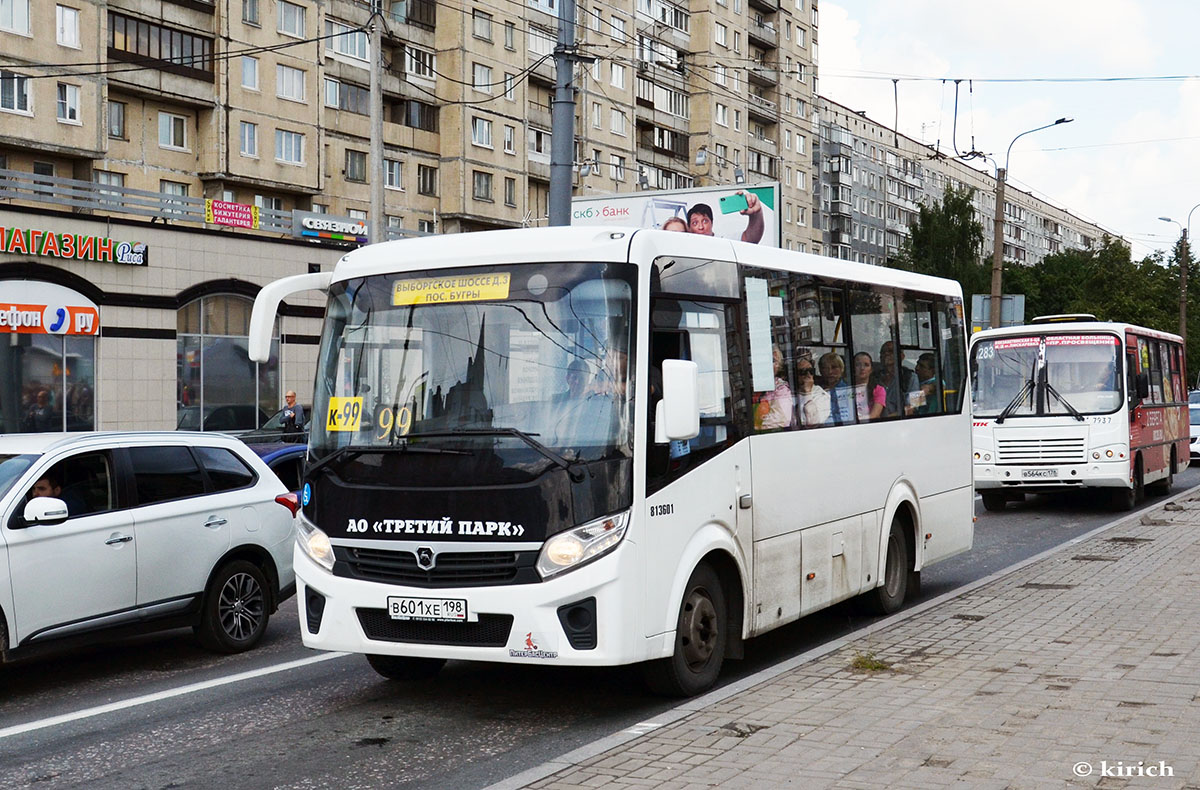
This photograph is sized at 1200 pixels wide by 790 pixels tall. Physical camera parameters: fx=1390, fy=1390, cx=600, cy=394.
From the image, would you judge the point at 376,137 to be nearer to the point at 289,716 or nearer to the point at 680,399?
the point at 289,716

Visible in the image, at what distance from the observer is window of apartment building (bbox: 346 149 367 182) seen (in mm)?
49875

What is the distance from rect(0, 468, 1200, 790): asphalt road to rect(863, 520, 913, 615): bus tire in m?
0.38

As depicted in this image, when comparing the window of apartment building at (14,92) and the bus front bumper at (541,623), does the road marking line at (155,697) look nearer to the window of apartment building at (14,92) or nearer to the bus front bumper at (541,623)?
the bus front bumper at (541,623)

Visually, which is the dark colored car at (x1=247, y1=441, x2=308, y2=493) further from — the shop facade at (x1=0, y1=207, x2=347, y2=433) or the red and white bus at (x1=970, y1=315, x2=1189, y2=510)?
the shop facade at (x1=0, y1=207, x2=347, y2=433)

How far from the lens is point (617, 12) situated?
63125mm

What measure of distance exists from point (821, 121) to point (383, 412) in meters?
88.4

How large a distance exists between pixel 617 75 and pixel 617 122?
2.14 m

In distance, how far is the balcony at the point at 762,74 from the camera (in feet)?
251

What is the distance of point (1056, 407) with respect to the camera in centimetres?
1986

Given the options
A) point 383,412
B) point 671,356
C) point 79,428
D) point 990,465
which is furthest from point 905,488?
point 79,428

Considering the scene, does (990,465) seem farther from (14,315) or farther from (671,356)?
(14,315)

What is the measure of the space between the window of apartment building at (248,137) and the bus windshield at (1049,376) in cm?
3090

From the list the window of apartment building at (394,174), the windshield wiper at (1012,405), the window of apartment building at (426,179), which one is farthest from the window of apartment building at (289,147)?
the windshield wiper at (1012,405)

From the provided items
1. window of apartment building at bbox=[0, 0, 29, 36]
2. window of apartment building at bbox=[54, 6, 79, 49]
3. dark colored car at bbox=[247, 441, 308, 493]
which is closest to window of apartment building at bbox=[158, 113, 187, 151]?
window of apartment building at bbox=[54, 6, 79, 49]
